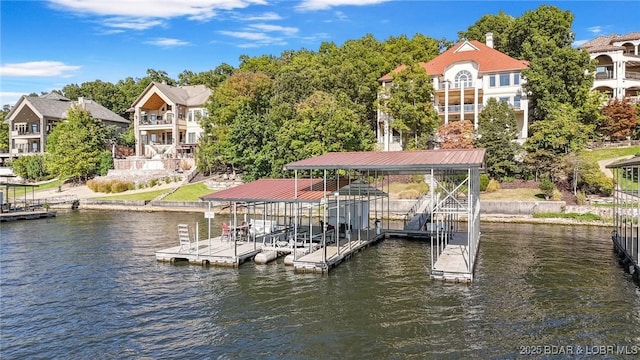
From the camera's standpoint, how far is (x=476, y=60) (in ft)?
203

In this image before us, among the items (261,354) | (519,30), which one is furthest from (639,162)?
(519,30)

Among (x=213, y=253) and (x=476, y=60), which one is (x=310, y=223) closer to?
(x=213, y=253)

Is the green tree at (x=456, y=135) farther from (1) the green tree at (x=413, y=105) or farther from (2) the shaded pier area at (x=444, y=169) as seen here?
(2) the shaded pier area at (x=444, y=169)

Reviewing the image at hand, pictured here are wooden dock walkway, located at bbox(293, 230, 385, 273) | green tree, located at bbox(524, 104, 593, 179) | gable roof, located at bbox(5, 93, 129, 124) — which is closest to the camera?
wooden dock walkway, located at bbox(293, 230, 385, 273)

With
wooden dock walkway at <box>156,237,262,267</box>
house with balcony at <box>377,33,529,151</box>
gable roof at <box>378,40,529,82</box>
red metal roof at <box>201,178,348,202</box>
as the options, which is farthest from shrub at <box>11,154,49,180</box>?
red metal roof at <box>201,178,348,202</box>

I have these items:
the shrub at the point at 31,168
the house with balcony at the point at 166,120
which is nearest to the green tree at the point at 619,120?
the house with balcony at the point at 166,120

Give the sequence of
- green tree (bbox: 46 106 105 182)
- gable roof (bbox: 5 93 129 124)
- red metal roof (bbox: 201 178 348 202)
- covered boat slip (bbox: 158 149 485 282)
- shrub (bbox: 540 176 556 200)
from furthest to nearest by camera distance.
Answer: gable roof (bbox: 5 93 129 124), green tree (bbox: 46 106 105 182), shrub (bbox: 540 176 556 200), red metal roof (bbox: 201 178 348 202), covered boat slip (bbox: 158 149 485 282)

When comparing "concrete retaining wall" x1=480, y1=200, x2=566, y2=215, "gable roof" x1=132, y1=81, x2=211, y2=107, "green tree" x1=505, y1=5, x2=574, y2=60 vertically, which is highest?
"green tree" x1=505, y1=5, x2=574, y2=60

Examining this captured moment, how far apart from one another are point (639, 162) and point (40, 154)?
85022 mm

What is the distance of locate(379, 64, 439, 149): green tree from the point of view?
187 ft

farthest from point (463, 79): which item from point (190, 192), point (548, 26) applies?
point (190, 192)

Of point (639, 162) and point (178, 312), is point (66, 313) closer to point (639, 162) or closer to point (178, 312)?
point (178, 312)

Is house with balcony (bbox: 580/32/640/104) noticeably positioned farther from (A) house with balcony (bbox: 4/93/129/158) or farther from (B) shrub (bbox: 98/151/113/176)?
(A) house with balcony (bbox: 4/93/129/158)

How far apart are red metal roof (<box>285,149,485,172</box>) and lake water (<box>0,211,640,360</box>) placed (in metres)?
5.30
